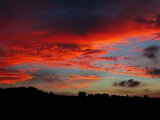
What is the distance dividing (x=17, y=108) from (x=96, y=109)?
2512 cm

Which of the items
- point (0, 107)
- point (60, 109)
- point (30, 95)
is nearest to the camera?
point (0, 107)

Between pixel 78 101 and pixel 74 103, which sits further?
pixel 78 101

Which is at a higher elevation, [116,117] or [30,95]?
[30,95]

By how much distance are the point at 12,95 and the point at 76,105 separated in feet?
65.0

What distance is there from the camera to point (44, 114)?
10725 cm

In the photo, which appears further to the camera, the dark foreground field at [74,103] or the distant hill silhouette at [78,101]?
the distant hill silhouette at [78,101]

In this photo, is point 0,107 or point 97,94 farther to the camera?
point 97,94

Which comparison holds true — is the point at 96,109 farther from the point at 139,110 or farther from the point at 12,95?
the point at 12,95

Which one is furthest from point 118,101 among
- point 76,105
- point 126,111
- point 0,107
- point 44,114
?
point 0,107

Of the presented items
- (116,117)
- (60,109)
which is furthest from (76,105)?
(116,117)

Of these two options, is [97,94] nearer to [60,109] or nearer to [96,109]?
[96,109]

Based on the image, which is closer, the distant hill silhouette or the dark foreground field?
the dark foreground field

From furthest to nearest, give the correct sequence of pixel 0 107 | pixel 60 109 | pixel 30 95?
1. pixel 30 95
2. pixel 60 109
3. pixel 0 107

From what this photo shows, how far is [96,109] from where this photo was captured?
116 metres
